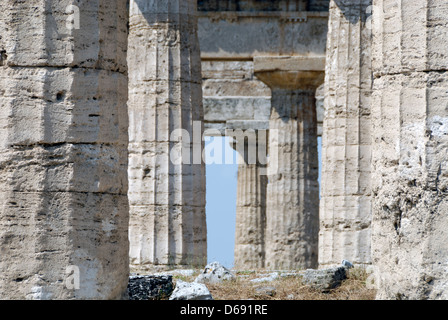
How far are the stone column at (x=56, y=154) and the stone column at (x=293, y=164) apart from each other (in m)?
13.8

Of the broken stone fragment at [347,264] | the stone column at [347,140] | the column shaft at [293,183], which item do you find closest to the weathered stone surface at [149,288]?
the broken stone fragment at [347,264]

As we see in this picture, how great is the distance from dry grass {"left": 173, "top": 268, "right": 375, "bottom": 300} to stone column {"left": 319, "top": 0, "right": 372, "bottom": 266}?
318 cm

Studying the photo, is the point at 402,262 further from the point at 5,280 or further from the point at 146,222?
the point at 146,222

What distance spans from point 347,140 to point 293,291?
5077 mm

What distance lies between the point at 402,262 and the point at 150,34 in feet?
29.9

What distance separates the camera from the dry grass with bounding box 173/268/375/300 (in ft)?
46.9

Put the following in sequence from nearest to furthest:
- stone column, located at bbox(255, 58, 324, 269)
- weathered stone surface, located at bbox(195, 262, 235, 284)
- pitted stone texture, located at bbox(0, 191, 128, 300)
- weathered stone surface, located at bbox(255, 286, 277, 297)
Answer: pitted stone texture, located at bbox(0, 191, 128, 300) → weathered stone surface, located at bbox(255, 286, 277, 297) → weathered stone surface, located at bbox(195, 262, 235, 284) → stone column, located at bbox(255, 58, 324, 269)

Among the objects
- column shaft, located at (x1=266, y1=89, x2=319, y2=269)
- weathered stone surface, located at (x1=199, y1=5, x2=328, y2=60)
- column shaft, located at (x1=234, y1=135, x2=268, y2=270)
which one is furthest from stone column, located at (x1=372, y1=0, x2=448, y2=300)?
column shaft, located at (x1=234, y1=135, x2=268, y2=270)

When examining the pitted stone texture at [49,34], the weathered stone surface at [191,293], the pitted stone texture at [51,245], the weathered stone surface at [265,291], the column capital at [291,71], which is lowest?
the weathered stone surface at [265,291]

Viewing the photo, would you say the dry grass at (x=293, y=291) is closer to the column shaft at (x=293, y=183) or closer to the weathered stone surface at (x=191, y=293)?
the weathered stone surface at (x=191, y=293)

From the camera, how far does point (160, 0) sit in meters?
19.2

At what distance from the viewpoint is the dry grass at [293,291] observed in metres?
14.3

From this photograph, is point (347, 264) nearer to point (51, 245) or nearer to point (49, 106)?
point (51, 245)

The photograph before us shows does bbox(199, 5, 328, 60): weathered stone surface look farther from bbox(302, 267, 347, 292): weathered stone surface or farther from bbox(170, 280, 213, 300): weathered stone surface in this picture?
bbox(170, 280, 213, 300): weathered stone surface
